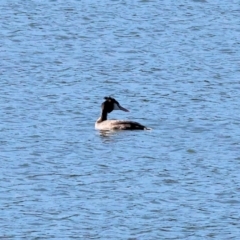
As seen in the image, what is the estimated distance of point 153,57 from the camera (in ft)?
107

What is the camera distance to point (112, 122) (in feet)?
83.5

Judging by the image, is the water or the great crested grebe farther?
the great crested grebe

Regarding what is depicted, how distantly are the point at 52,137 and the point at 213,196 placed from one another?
16.5 ft

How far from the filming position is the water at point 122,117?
18.3 m

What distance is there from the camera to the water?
60.1 ft

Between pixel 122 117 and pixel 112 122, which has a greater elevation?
pixel 112 122

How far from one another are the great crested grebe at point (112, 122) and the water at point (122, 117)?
194mm

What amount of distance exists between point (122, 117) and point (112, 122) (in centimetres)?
172

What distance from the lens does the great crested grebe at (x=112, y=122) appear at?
2469cm

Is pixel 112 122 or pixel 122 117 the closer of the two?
pixel 112 122

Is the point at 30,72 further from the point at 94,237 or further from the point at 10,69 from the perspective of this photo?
the point at 94,237

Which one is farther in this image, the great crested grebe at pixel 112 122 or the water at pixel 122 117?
the great crested grebe at pixel 112 122

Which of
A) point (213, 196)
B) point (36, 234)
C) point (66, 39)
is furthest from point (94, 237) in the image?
point (66, 39)

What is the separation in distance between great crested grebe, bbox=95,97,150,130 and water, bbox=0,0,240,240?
19 cm
